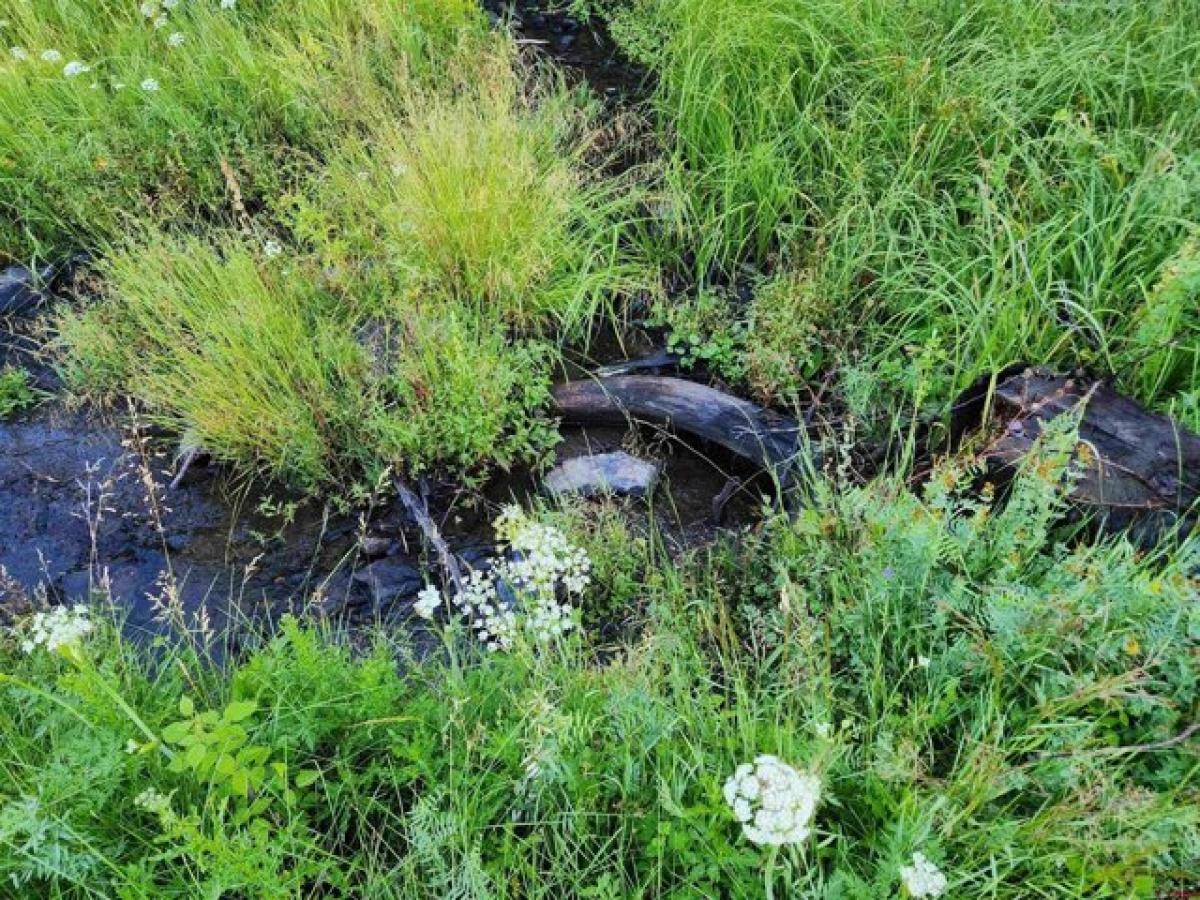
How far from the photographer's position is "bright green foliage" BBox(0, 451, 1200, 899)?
1725mm

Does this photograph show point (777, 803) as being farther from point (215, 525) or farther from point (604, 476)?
point (215, 525)

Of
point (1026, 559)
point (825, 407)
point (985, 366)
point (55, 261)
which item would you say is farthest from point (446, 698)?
point (55, 261)

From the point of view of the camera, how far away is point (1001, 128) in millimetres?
3586

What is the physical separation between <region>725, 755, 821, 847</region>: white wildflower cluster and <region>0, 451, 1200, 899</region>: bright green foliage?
0.27m

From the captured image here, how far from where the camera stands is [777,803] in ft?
4.28

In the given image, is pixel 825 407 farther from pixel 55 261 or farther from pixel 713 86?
pixel 55 261

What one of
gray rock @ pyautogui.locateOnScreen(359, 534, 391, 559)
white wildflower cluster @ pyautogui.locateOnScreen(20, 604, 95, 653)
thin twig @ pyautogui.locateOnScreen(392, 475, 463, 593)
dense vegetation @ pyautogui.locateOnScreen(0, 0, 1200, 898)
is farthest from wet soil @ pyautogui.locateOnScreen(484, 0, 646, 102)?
white wildflower cluster @ pyautogui.locateOnScreen(20, 604, 95, 653)

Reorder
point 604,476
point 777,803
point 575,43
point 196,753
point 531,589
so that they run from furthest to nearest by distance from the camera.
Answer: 1. point 575,43
2. point 604,476
3. point 531,589
4. point 196,753
5. point 777,803

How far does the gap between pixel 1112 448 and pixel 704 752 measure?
1.70m

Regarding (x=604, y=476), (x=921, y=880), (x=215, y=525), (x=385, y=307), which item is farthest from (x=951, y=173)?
(x=215, y=525)

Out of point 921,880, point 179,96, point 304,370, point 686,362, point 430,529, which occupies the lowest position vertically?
point 430,529

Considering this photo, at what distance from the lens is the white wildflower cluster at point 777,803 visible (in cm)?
129

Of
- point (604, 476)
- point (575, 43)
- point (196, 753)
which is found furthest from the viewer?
point (575, 43)

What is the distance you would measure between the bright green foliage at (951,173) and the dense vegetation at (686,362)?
3cm
